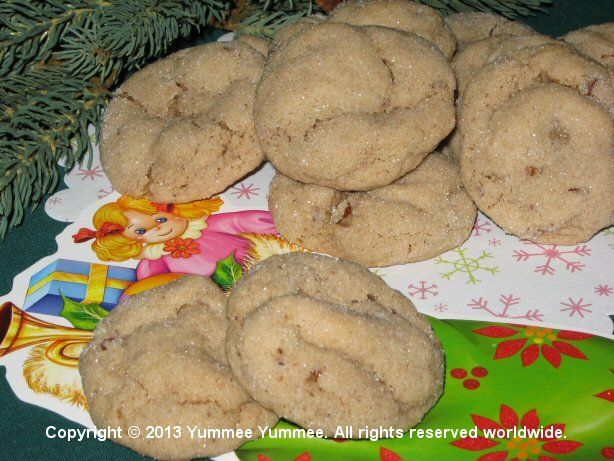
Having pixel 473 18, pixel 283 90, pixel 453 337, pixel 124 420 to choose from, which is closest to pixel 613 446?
pixel 453 337

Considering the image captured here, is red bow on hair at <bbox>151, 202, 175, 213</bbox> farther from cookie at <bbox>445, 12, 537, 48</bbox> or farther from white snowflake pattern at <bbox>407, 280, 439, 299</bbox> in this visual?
cookie at <bbox>445, 12, 537, 48</bbox>

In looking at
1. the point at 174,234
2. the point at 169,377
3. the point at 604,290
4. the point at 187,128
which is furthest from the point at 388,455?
the point at 187,128

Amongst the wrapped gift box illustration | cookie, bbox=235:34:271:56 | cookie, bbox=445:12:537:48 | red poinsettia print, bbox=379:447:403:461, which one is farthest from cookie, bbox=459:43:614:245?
the wrapped gift box illustration

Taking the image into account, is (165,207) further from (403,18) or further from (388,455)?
(388,455)

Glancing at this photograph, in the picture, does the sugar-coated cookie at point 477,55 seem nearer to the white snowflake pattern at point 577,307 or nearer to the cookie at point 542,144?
the cookie at point 542,144

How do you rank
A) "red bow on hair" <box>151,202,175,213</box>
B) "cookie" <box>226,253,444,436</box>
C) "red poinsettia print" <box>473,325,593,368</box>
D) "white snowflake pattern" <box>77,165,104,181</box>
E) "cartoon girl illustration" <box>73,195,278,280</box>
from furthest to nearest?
"white snowflake pattern" <box>77,165,104,181</box>
"red bow on hair" <box>151,202,175,213</box>
"cartoon girl illustration" <box>73,195,278,280</box>
"red poinsettia print" <box>473,325,593,368</box>
"cookie" <box>226,253,444,436</box>
